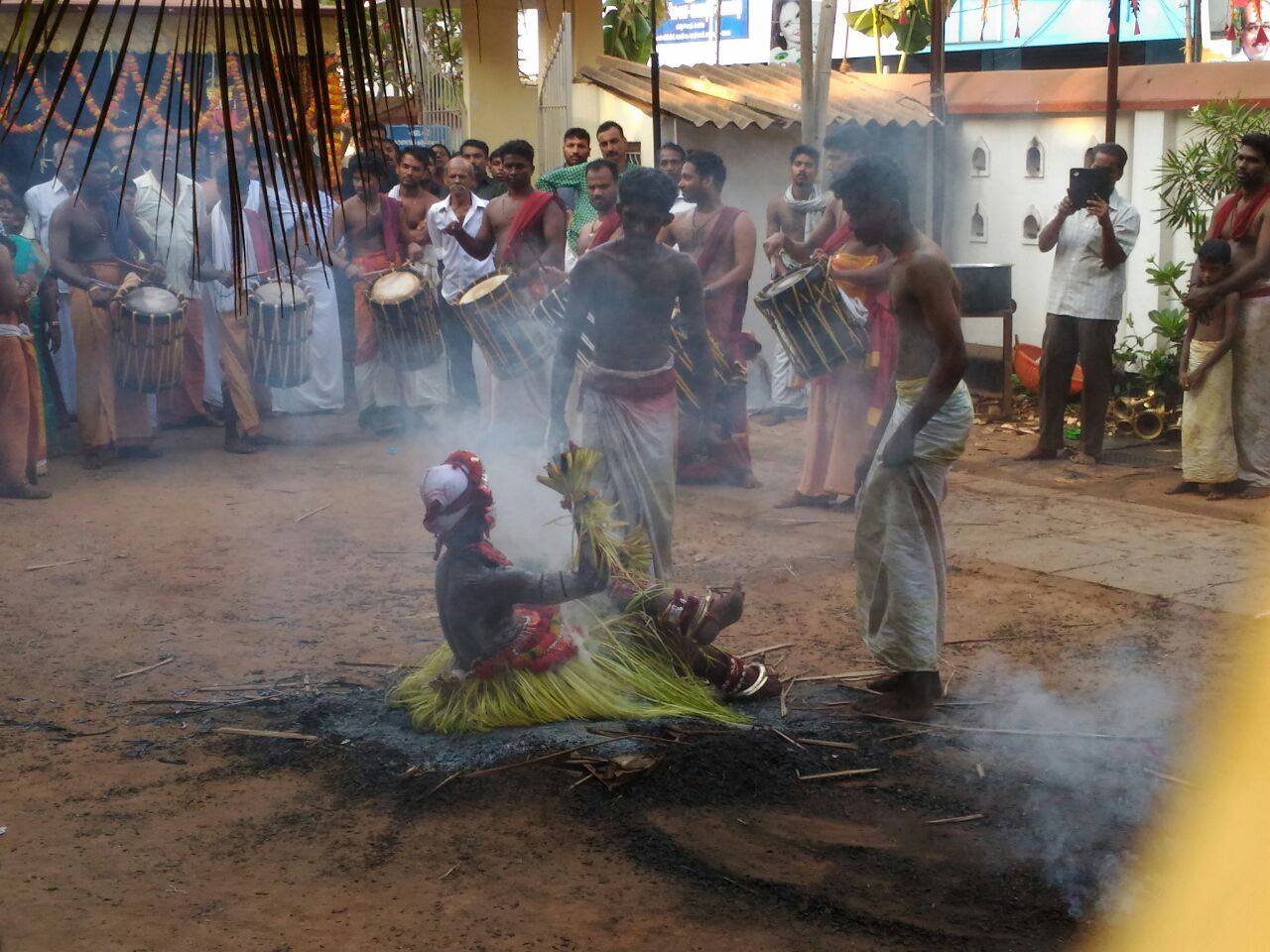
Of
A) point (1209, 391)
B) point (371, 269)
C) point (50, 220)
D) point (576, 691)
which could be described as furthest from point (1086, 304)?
point (50, 220)

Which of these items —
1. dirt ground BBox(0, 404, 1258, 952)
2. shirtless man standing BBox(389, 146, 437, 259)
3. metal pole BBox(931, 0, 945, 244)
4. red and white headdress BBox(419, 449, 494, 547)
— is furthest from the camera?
metal pole BBox(931, 0, 945, 244)

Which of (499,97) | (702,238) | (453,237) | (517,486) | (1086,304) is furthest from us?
(499,97)

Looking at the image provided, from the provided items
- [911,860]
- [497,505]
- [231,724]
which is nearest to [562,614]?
[231,724]

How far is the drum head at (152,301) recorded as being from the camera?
937 cm

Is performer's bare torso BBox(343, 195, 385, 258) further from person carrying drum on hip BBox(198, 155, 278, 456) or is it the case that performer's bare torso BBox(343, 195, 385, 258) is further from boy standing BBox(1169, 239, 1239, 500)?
boy standing BBox(1169, 239, 1239, 500)

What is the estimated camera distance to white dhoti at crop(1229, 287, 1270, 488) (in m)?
8.05

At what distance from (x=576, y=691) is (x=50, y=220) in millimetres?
6822

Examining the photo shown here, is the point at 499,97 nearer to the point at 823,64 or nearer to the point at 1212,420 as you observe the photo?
the point at 823,64

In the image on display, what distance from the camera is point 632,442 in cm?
552

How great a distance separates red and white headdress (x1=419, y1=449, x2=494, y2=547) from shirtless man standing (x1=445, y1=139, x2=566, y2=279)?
4.36m

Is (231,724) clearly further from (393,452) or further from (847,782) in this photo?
(393,452)

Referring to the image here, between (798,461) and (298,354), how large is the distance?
3.71 meters

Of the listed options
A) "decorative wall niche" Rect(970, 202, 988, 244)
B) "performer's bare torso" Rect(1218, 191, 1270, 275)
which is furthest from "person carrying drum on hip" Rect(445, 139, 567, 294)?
"decorative wall niche" Rect(970, 202, 988, 244)

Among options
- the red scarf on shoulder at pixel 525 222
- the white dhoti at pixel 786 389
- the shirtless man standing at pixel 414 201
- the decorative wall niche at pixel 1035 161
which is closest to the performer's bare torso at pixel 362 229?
the shirtless man standing at pixel 414 201
